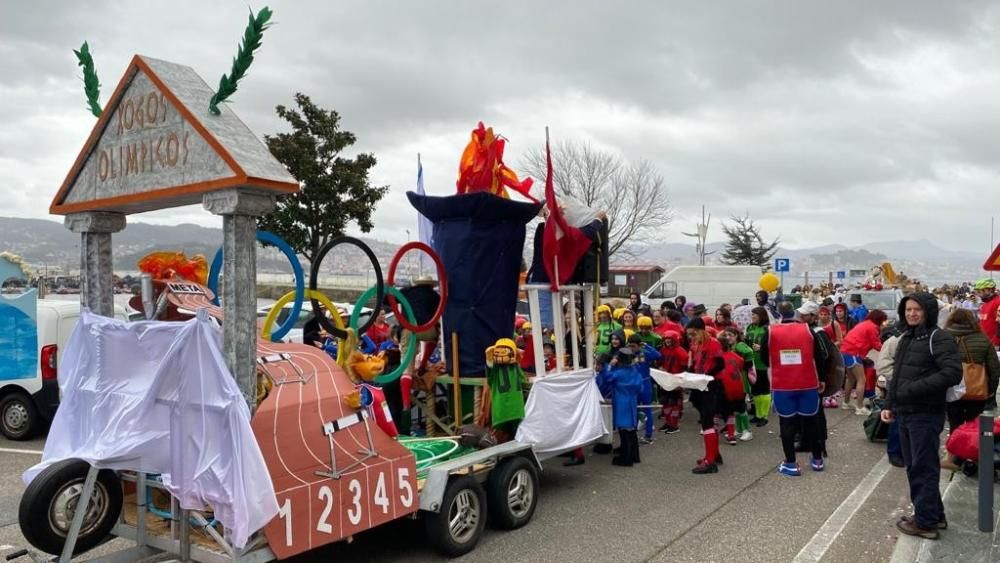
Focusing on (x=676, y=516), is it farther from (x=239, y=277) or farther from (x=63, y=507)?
(x=63, y=507)

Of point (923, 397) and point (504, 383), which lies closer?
point (923, 397)

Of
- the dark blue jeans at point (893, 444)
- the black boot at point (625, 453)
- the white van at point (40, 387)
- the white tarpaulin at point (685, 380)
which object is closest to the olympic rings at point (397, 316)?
the black boot at point (625, 453)

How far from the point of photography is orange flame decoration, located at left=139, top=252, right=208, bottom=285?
4.64 meters

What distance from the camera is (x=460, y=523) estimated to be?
209 inches

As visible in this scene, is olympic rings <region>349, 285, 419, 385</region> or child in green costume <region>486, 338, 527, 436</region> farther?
child in green costume <region>486, 338, 527, 436</region>

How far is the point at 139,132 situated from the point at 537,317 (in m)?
3.84

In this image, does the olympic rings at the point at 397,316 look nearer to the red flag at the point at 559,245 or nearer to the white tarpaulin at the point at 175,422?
the red flag at the point at 559,245

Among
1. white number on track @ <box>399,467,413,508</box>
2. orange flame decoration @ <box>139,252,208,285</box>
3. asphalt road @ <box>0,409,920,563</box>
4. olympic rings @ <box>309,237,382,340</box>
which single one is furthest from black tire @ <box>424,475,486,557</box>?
orange flame decoration @ <box>139,252,208,285</box>

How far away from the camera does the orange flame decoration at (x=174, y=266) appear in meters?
4.64

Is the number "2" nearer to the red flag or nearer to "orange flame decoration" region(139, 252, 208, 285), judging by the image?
"orange flame decoration" region(139, 252, 208, 285)

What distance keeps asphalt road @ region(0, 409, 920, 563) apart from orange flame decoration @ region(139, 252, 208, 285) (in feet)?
7.22

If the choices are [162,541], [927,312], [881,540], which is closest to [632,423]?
[881,540]

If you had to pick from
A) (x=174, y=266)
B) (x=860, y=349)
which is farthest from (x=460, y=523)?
(x=860, y=349)

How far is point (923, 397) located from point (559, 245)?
10.9ft
